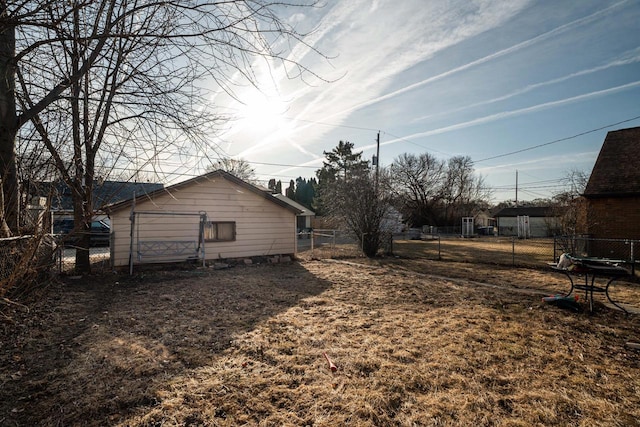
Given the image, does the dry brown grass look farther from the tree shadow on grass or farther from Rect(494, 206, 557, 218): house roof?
Rect(494, 206, 557, 218): house roof

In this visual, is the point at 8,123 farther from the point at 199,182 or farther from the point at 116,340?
the point at 199,182

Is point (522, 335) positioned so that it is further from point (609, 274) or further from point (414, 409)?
point (414, 409)

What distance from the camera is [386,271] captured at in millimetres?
10336

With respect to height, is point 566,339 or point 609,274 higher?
point 609,274

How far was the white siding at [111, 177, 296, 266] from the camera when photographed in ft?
32.5

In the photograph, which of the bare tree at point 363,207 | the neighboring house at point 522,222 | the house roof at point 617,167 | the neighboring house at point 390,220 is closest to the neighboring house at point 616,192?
the house roof at point 617,167

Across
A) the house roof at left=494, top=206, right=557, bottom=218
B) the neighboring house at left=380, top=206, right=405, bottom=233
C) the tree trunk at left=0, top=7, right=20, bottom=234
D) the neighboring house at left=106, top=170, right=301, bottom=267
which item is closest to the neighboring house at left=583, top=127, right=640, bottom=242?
the neighboring house at left=380, top=206, right=405, bottom=233

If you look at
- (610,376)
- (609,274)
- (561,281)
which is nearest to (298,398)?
(610,376)

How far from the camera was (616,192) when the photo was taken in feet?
39.5

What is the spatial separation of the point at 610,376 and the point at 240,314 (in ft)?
16.7

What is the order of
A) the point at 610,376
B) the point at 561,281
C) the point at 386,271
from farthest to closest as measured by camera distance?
the point at 386,271 → the point at 561,281 → the point at 610,376

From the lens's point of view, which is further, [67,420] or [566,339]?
[566,339]

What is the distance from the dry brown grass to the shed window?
195 inches

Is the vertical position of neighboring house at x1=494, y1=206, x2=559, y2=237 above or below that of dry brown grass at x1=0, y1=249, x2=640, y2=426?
above
